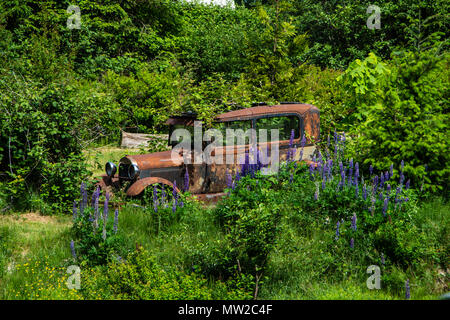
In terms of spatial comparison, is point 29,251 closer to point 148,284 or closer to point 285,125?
point 148,284

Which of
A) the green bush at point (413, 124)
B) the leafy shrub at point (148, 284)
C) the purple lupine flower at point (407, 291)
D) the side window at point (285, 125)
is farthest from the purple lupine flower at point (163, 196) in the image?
the purple lupine flower at point (407, 291)

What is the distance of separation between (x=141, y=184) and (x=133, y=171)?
1.15 feet

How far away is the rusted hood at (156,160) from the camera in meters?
6.76

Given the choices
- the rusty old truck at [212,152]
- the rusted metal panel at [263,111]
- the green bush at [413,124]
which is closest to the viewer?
the green bush at [413,124]

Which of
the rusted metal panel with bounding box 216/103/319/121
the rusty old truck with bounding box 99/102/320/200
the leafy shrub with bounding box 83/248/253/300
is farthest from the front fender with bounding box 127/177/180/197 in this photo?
the leafy shrub with bounding box 83/248/253/300

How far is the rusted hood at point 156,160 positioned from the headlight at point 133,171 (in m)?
0.06

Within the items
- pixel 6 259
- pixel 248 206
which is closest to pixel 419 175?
pixel 248 206

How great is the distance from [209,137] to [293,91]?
12.3ft

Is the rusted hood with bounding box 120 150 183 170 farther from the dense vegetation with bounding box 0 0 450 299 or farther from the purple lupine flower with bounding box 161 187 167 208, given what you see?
the dense vegetation with bounding box 0 0 450 299

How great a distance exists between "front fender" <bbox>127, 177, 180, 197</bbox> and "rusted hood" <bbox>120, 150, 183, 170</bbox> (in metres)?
0.27

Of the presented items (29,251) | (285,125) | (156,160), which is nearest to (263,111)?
(285,125)

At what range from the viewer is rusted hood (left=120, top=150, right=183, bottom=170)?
6.76 m

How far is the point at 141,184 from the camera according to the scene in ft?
21.2

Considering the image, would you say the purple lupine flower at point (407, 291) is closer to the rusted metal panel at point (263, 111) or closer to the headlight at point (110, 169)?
the rusted metal panel at point (263, 111)
